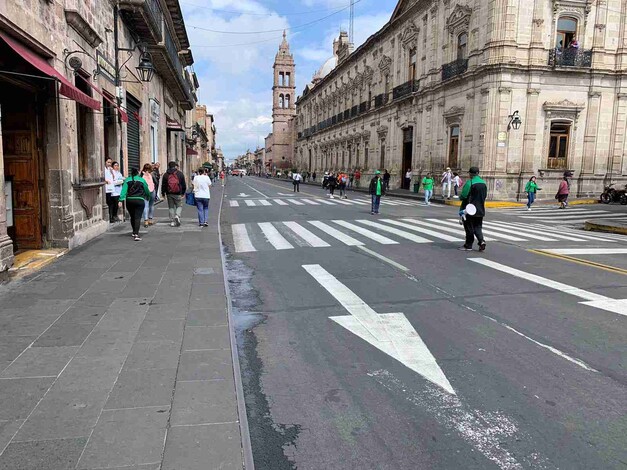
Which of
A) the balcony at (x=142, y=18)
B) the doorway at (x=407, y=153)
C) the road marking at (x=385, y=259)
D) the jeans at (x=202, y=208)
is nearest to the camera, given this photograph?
the road marking at (x=385, y=259)

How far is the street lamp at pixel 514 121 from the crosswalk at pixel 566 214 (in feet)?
16.6

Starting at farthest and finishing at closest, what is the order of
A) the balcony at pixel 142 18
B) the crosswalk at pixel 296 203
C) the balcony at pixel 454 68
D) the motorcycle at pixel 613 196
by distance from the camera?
1. the balcony at pixel 454 68
2. the motorcycle at pixel 613 196
3. the crosswalk at pixel 296 203
4. the balcony at pixel 142 18

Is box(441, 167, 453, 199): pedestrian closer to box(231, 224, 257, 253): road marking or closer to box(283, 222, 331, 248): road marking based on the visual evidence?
box(283, 222, 331, 248): road marking

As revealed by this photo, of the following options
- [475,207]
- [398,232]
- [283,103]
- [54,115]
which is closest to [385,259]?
[475,207]

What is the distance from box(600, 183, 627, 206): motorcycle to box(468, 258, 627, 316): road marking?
21445 mm

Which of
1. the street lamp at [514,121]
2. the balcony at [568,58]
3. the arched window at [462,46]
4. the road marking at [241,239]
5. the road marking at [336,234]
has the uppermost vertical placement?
the arched window at [462,46]

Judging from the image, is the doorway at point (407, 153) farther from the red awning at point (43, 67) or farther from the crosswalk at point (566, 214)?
the red awning at point (43, 67)

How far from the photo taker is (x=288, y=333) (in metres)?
5.16

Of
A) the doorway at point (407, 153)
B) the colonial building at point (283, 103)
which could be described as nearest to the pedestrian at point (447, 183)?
the doorway at point (407, 153)

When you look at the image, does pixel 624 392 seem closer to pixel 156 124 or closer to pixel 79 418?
pixel 79 418

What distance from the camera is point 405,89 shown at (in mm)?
38594

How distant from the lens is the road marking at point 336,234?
1138 centimetres

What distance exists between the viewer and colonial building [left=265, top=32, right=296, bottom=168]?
370ft

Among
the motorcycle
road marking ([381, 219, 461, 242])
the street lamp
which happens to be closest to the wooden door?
road marking ([381, 219, 461, 242])
